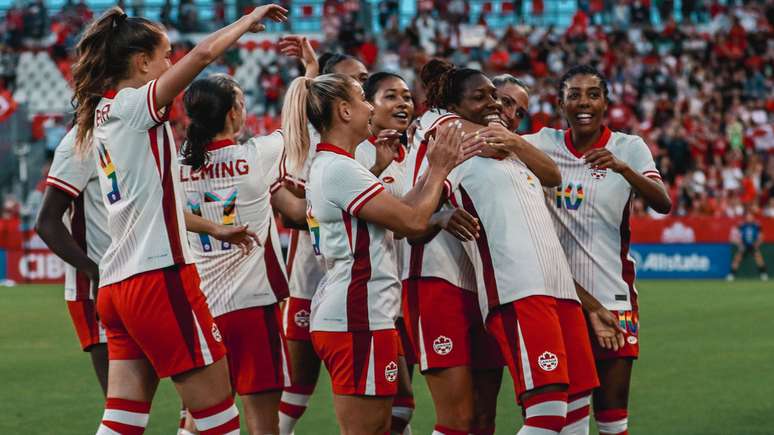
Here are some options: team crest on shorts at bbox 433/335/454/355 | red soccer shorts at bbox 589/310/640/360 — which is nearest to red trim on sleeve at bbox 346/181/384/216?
team crest on shorts at bbox 433/335/454/355

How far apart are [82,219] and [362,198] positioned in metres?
1.88

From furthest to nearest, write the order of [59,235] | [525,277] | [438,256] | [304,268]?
[304,268] → [438,256] → [59,235] → [525,277]

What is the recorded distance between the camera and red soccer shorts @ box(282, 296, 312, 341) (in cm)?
624

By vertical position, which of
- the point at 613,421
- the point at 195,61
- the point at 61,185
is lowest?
the point at 613,421

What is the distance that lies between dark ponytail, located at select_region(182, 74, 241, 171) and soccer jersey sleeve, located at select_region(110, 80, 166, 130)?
1.14 meters

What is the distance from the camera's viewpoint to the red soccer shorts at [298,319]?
6.24 meters

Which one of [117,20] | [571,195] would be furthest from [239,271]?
[571,195]

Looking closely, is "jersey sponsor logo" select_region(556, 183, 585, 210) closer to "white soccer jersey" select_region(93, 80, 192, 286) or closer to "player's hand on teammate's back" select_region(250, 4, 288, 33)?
"player's hand on teammate's back" select_region(250, 4, 288, 33)

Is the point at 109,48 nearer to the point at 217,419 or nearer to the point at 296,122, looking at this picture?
the point at 296,122

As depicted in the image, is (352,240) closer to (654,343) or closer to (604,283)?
(604,283)

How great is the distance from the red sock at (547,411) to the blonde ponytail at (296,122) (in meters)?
1.49

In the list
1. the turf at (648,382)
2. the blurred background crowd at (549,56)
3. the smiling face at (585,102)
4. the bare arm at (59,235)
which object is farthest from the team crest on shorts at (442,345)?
the blurred background crowd at (549,56)

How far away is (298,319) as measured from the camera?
625cm

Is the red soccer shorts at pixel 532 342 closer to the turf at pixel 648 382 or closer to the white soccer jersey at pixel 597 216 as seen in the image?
the white soccer jersey at pixel 597 216
